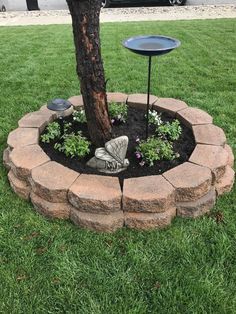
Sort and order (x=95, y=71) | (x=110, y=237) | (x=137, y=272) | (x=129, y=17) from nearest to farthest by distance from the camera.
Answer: (x=137, y=272) → (x=110, y=237) → (x=95, y=71) → (x=129, y=17)

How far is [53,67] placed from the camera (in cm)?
552

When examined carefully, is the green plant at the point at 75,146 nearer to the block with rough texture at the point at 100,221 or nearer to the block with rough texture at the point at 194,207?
the block with rough texture at the point at 100,221

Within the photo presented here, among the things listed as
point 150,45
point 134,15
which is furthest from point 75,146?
point 134,15

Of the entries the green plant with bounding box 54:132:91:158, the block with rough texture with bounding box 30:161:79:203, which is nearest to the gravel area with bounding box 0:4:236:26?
the green plant with bounding box 54:132:91:158

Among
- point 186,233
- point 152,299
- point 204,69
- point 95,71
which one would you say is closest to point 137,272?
point 152,299

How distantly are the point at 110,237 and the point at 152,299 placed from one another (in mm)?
558

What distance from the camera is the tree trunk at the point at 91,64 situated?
250cm

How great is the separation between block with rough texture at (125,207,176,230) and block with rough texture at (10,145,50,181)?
837 millimetres

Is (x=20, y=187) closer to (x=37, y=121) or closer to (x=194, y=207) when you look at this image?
(x=37, y=121)

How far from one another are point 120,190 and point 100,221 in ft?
0.84

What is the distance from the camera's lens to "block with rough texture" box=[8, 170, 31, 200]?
2826 millimetres

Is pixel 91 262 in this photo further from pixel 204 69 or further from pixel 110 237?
pixel 204 69

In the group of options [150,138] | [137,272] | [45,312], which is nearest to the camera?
[45,312]

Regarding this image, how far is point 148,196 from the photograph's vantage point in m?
2.47
